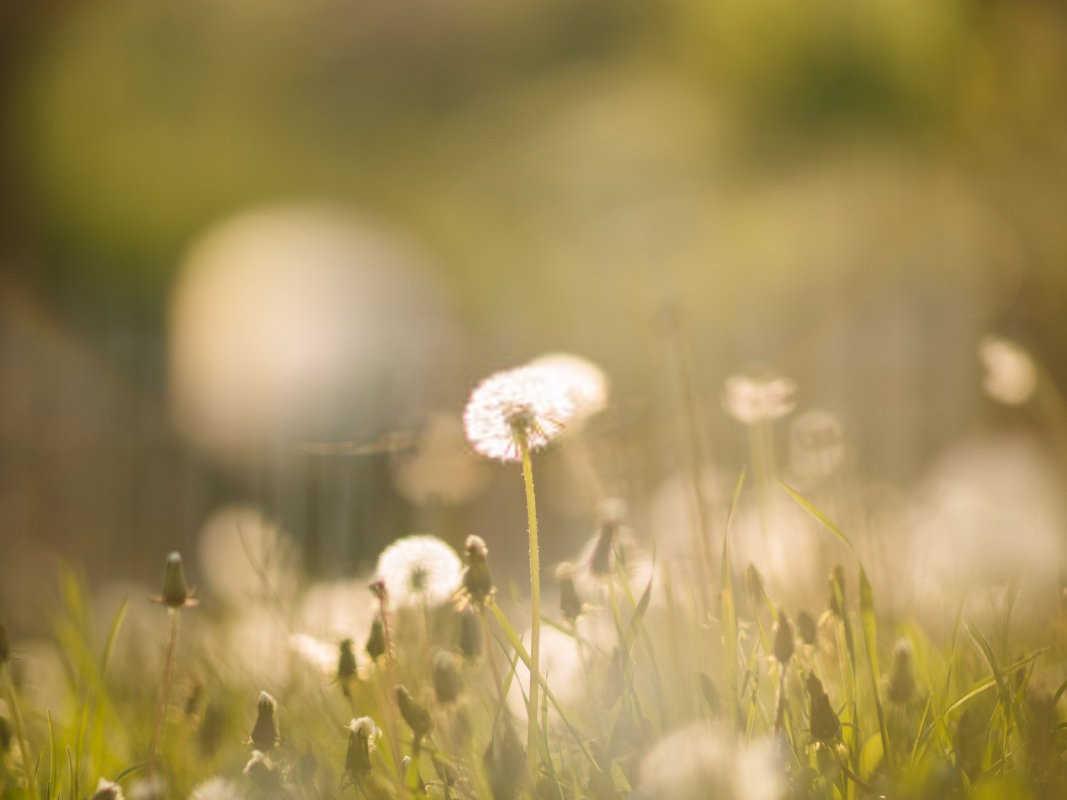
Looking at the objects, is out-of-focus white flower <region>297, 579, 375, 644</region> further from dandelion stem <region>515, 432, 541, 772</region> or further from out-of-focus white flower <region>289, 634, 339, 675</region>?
dandelion stem <region>515, 432, 541, 772</region>

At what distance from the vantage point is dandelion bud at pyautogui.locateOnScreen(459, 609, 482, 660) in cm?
137

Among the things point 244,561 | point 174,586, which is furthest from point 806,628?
point 244,561

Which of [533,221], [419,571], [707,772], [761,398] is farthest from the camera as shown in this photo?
[533,221]

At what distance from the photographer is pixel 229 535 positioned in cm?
374

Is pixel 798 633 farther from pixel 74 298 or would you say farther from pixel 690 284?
pixel 74 298

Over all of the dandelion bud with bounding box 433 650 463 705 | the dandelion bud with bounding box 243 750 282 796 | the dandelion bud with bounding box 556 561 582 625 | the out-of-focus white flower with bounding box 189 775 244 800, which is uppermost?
the dandelion bud with bounding box 556 561 582 625

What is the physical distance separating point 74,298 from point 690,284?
20.0 ft

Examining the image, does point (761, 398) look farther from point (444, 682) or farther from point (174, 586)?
point (174, 586)

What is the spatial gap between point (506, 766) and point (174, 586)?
45 cm

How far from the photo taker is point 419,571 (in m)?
1.55

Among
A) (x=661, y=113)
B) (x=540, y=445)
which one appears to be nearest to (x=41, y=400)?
(x=661, y=113)

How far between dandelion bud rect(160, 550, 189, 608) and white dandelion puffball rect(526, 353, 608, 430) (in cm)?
56

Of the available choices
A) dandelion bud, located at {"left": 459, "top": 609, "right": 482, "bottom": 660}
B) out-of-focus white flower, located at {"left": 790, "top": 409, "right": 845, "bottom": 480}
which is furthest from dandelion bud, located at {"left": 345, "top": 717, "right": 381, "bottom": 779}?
out-of-focus white flower, located at {"left": 790, "top": 409, "right": 845, "bottom": 480}

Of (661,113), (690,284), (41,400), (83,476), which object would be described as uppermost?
(661,113)
